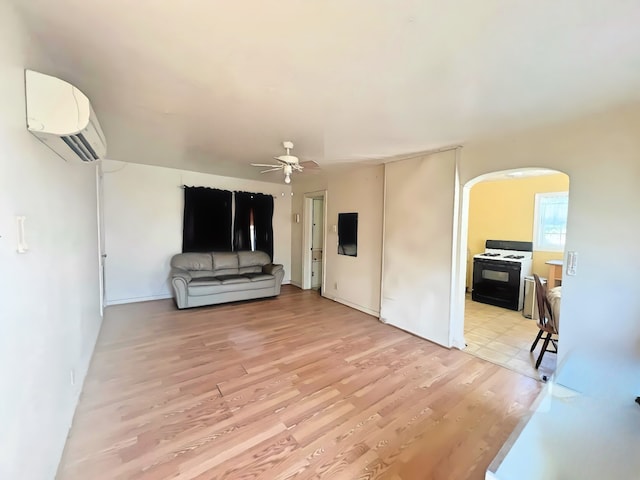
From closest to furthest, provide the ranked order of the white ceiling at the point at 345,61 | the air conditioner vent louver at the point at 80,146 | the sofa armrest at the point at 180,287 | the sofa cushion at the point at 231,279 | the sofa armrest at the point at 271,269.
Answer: the white ceiling at the point at 345,61, the air conditioner vent louver at the point at 80,146, the sofa armrest at the point at 180,287, the sofa cushion at the point at 231,279, the sofa armrest at the point at 271,269

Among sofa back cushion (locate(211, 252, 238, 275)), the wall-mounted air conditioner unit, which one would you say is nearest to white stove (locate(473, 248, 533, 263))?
sofa back cushion (locate(211, 252, 238, 275))

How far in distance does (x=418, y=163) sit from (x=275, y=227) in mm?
3753

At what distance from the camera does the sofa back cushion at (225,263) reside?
17.5 ft

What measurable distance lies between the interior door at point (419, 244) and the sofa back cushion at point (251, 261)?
278cm

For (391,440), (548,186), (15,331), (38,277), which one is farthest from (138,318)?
(548,186)

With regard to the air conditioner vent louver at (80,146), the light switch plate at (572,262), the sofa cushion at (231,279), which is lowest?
the sofa cushion at (231,279)

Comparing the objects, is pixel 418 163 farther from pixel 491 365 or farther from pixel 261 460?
pixel 261 460

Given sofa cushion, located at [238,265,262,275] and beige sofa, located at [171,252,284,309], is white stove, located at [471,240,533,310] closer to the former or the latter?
beige sofa, located at [171,252,284,309]

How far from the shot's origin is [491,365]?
9.73 feet

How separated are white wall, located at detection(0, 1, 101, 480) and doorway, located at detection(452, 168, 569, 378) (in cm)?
371

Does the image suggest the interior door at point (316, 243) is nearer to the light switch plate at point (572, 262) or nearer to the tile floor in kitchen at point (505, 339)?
the tile floor in kitchen at point (505, 339)

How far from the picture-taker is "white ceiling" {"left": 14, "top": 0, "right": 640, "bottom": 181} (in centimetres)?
128

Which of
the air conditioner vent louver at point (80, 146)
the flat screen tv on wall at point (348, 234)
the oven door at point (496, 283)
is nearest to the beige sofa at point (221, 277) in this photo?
the flat screen tv on wall at point (348, 234)

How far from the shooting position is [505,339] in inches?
142
